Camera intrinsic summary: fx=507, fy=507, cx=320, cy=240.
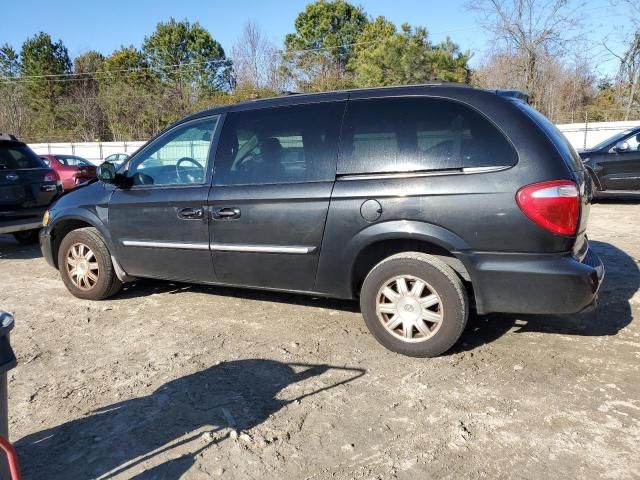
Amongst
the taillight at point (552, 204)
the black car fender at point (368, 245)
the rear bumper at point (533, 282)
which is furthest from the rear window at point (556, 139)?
the black car fender at point (368, 245)

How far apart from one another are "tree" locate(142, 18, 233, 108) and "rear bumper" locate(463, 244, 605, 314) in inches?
1664

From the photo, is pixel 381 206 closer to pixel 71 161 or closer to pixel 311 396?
pixel 311 396

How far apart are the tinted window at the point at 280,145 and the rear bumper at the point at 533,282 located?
1.26 meters

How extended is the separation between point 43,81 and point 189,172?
48.3m

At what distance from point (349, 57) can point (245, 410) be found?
38.9 meters

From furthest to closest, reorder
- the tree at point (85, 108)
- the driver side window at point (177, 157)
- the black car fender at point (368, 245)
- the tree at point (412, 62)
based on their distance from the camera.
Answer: the tree at point (85, 108) < the tree at point (412, 62) < the driver side window at point (177, 157) < the black car fender at point (368, 245)

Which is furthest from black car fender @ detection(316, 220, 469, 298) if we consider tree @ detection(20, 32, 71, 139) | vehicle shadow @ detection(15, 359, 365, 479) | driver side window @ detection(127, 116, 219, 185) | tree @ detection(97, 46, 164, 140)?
tree @ detection(20, 32, 71, 139)

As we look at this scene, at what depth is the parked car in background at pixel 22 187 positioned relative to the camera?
22.7 feet

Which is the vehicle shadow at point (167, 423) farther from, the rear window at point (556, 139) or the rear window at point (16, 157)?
the rear window at point (16, 157)

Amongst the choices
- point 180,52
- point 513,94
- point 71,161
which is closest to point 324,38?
point 180,52

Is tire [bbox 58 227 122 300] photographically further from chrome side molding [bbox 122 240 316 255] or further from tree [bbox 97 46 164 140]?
tree [bbox 97 46 164 140]

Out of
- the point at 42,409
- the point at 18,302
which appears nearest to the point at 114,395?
the point at 42,409

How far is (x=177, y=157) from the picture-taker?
4582 millimetres

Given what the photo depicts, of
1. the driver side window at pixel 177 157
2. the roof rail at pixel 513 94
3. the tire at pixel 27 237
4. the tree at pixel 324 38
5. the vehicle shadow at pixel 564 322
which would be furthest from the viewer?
the tree at pixel 324 38
